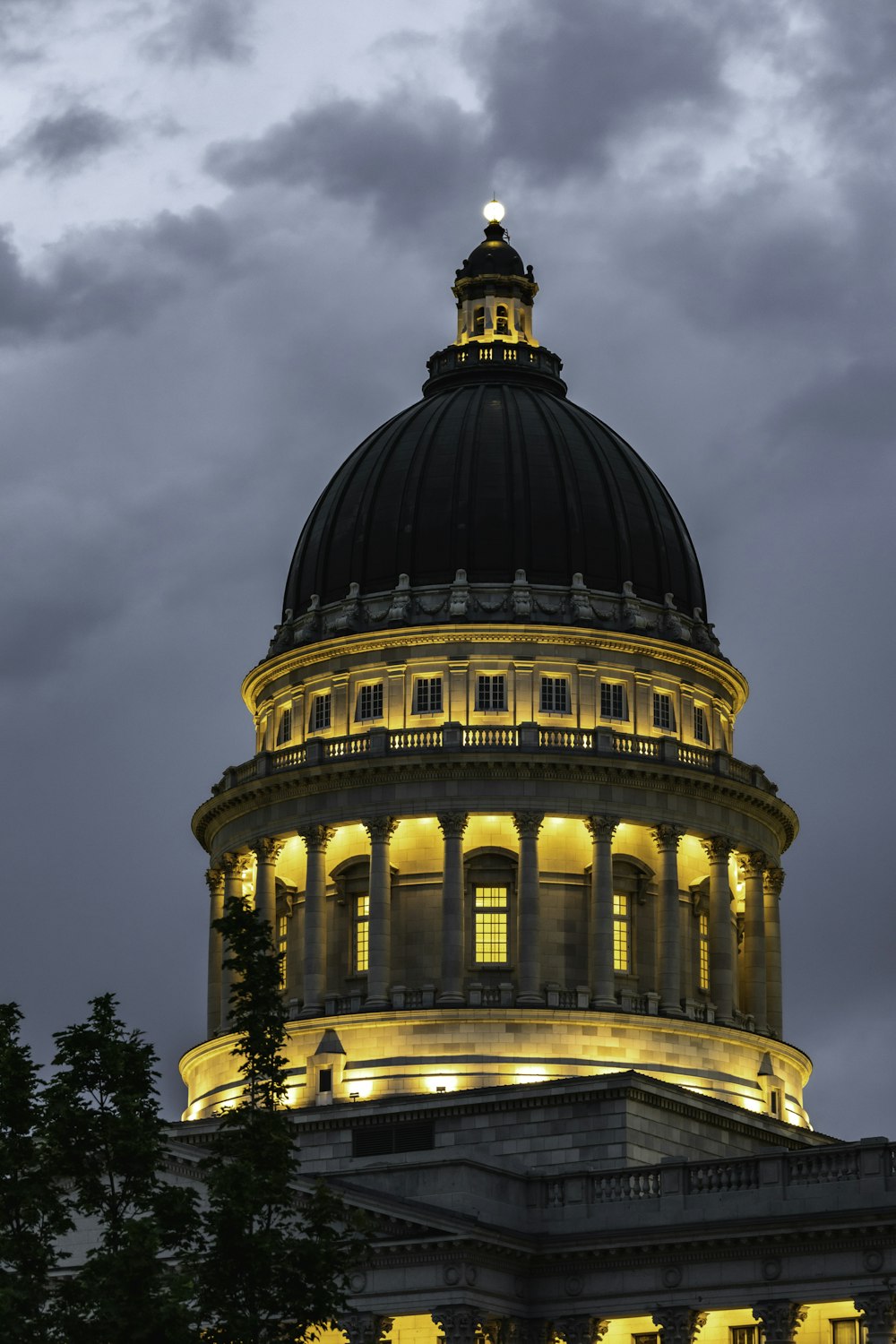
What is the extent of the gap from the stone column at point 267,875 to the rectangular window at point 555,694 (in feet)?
38.2

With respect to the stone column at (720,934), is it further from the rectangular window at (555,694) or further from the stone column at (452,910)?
the stone column at (452,910)

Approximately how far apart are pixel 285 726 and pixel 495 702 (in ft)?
32.4

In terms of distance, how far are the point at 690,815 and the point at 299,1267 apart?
164 ft

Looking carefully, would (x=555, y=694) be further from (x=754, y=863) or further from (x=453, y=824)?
(x=754, y=863)

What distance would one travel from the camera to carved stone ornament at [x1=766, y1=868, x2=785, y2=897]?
107 metres

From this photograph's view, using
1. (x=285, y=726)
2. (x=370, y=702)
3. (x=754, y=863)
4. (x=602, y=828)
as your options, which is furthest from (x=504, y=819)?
(x=285, y=726)

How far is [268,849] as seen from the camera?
10488 centimetres

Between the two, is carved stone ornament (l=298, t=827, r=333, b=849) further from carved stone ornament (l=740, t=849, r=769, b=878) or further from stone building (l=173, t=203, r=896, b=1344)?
carved stone ornament (l=740, t=849, r=769, b=878)

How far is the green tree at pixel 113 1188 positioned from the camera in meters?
53.6

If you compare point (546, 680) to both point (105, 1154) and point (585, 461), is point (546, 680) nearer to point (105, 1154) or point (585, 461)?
point (585, 461)

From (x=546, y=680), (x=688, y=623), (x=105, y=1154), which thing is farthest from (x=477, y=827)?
(x=105, y=1154)

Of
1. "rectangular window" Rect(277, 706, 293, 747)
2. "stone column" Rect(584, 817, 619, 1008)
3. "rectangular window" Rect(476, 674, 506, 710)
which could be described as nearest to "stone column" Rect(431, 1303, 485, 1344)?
"stone column" Rect(584, 817, 619, 1008)

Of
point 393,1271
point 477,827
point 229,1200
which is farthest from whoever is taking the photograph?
point 477,827

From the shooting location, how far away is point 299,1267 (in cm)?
5547
